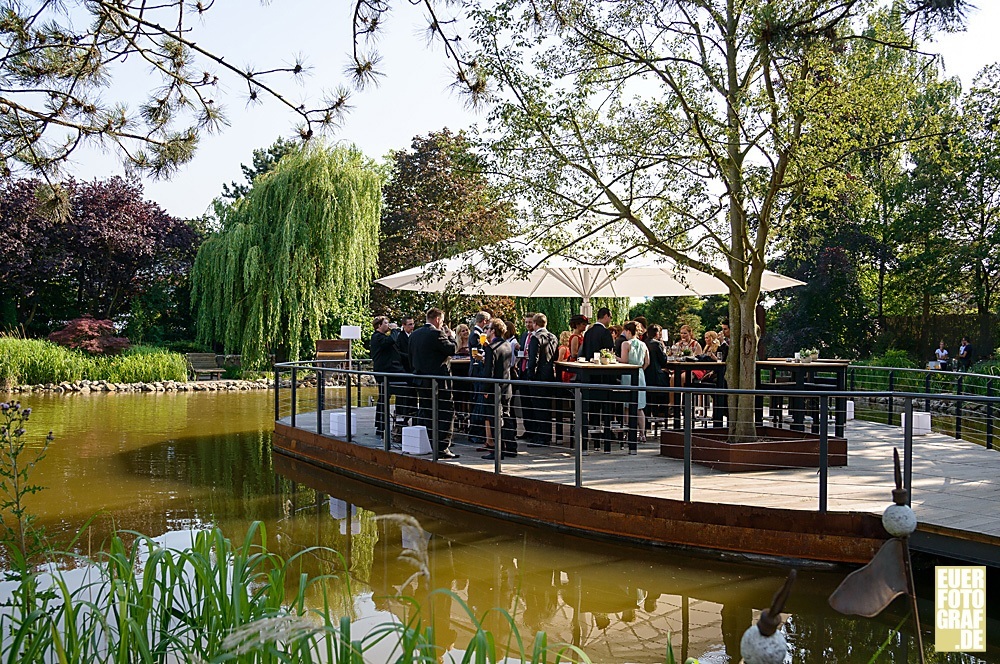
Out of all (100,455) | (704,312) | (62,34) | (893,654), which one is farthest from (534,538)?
(704,312)

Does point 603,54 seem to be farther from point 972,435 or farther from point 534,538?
point 972,435

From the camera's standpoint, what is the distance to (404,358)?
12258 mm

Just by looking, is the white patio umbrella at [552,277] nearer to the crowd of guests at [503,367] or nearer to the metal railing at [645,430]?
the crowd of guests at [503,367]

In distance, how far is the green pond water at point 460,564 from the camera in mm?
5383

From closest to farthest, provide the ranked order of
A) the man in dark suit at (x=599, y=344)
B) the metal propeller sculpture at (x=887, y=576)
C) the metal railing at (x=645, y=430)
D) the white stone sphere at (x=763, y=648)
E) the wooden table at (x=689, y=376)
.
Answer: the white stone sphere at (x=763, y=648) < the metal propeller sculpture at (x=887, y=576) < the metal railing at (x=645, y=430) < the man in dark suit at (x=599, y=344) < the wooden table at (x=689, y=376)

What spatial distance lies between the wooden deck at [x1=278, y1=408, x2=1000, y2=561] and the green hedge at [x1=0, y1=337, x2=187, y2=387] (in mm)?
15894

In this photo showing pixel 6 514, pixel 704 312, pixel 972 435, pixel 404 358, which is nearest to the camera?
pixel 6 514

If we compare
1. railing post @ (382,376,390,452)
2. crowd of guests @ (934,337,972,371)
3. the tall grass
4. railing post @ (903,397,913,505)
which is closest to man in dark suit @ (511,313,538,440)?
railing post @ (382,376,390,452)

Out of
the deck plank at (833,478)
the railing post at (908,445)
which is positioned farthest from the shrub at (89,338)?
the railing post at (908,445)

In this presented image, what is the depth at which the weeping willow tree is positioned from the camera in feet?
81.6

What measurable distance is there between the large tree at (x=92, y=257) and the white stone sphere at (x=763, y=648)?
28096 millimetres

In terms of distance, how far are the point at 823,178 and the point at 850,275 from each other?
62.4 ft

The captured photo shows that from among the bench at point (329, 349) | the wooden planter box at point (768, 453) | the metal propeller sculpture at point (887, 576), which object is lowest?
the wooden planter box at point (768, 453)

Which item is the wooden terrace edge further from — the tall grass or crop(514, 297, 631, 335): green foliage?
crop(514, 297, 631, 335): green foliage
